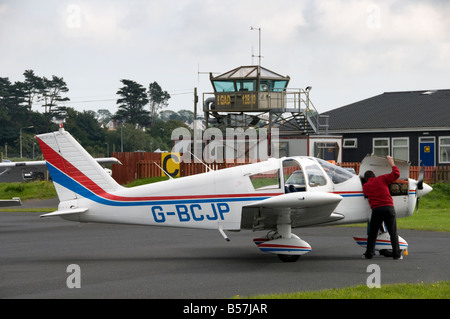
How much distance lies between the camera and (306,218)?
13.9 metres

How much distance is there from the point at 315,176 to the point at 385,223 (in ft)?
5.52

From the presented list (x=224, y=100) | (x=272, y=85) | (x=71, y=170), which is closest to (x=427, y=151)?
(x=272, y=85)

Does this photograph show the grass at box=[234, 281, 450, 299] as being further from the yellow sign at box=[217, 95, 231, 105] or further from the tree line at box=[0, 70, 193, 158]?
the tree line at box=[0, 70, 193, 158]

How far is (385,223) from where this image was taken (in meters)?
13.7

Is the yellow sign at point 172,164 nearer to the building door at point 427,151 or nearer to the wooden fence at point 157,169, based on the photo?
the wooden fence at point 157,169

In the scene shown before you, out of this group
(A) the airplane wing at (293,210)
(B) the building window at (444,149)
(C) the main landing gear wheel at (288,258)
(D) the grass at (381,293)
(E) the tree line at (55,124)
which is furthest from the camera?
(E) the tree line at (55,124)

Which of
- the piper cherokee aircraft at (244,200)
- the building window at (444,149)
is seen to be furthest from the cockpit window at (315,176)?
the building window at (444,149)

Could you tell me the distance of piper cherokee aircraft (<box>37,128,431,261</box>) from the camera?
1376 cm

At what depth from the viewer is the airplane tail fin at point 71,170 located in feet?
47.3

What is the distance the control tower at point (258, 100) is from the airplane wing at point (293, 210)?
1221 inches

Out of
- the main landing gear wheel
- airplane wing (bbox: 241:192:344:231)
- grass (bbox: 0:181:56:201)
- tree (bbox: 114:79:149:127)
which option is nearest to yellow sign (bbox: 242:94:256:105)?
grass (bbox: 0:181:56:201)

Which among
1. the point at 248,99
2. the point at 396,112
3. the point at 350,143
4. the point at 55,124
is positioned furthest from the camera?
the point at 55,124

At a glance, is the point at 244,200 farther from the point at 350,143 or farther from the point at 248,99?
the point at 248,99

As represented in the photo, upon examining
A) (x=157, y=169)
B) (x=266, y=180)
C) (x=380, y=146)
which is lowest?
(x=157, y=169)
